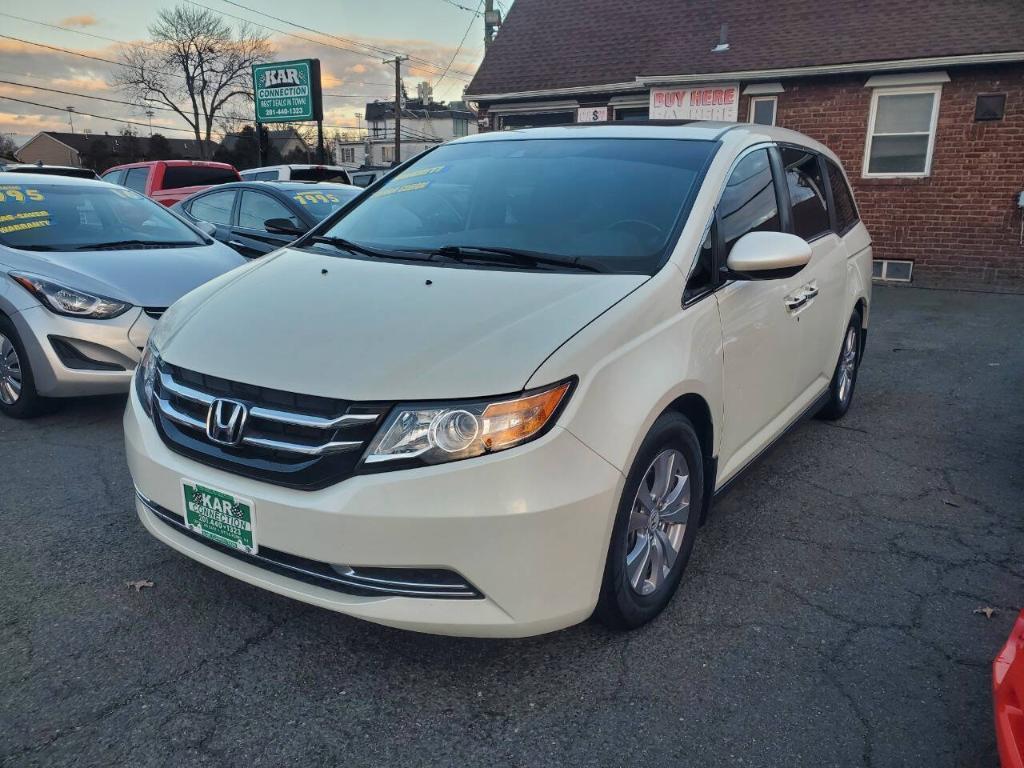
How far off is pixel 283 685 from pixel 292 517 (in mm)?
613

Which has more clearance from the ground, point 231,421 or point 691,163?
point 691,163

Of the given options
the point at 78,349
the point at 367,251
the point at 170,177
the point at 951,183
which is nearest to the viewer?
the point at 367,251

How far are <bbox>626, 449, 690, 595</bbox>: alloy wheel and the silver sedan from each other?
347 cm

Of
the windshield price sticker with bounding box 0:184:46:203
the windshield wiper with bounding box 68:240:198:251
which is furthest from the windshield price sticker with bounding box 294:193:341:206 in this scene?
the windshield price sticker with bounding box 0:184:46:203

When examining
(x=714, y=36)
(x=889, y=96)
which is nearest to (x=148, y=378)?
(x=889, y=96)

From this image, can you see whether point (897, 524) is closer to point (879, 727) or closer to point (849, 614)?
point (849, 614)

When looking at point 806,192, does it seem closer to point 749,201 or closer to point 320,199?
point 749,201

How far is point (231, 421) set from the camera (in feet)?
7.69

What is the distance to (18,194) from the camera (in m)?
5.63

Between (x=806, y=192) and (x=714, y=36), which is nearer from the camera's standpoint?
(x=806, y=192)

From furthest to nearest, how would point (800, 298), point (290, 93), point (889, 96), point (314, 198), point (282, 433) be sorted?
point (290, 93)
point (889, 96)
point (314, 198)
point (800, 298)
point (282, 433)

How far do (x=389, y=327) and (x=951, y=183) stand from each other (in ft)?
39.8

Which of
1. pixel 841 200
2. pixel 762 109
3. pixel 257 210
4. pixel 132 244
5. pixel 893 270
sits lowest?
pixel 893 270

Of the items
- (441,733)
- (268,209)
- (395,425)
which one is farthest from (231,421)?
(268,209)
